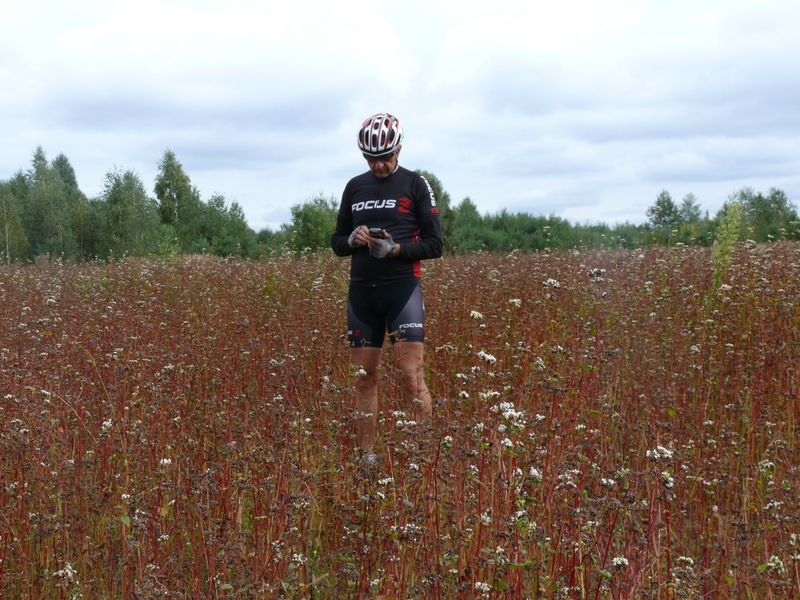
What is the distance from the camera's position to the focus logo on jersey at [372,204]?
228 inches

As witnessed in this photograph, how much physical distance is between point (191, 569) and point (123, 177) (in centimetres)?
7546

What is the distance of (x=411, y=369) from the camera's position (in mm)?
5645

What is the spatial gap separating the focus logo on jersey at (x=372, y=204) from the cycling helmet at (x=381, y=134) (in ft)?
1.15

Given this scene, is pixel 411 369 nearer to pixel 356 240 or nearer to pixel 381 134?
pixel 356 240

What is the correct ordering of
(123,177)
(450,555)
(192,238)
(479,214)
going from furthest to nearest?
(192,238)
(123,177)
(479,214)
(450,555)

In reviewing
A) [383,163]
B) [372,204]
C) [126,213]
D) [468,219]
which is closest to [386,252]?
[372,204]

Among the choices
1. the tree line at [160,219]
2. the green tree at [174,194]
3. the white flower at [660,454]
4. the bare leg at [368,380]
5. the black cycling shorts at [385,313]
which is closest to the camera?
the white flower at [660,454]

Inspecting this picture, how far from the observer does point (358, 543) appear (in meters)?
3.47

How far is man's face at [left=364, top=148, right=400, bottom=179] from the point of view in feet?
18.7

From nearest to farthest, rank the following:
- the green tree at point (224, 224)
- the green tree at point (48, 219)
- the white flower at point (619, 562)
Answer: the white flower at point (619, 562) < the green tree at point (224, 224) < the green tree at point (48, 219)

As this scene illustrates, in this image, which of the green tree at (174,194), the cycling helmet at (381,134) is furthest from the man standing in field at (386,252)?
the green tree at (174,194)

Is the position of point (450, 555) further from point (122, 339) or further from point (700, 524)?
point (122, 339)

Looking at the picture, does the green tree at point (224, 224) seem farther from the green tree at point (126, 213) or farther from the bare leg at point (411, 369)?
the bare leg at point (411, 369)

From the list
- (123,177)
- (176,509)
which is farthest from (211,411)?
(123,177)
